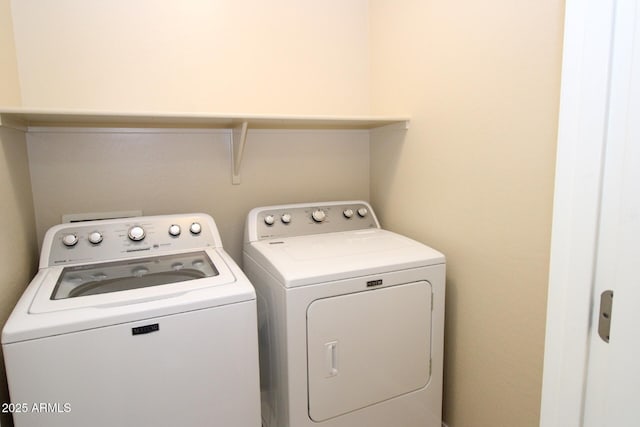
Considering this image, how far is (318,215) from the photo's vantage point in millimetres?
1968

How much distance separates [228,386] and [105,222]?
0.92m

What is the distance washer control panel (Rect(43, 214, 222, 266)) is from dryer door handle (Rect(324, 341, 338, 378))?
72cm

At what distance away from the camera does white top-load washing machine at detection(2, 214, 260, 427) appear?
3.26ft

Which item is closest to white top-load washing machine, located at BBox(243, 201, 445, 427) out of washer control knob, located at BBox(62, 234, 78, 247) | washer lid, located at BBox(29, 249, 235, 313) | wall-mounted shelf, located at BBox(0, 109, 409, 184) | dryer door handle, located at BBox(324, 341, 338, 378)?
dryer door handle, located at BBox(324, 341, 338, 378)

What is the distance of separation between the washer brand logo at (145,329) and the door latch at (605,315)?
108cm

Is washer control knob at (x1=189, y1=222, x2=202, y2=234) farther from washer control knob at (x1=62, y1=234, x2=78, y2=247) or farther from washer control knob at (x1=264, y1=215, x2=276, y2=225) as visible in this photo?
washer control knob at (x1=62, y1=234, x2=78, y2=247)

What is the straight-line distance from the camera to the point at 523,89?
1.27m

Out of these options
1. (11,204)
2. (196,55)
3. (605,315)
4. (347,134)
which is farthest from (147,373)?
(347,134)

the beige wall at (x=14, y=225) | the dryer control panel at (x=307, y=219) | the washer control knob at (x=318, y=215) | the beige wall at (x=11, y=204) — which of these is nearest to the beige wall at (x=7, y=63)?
the beige wall at (x=11, y=204)

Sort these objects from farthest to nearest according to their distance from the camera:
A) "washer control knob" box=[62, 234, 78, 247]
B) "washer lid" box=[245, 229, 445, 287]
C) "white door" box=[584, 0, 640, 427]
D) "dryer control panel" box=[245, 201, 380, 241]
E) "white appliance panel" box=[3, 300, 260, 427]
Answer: "dryer control panel" box=[245, 201, 380, 241]
"washer control knob" box=[62, 234, 78, 247]
"washer lid" box=[245, 229, 445, 287]
"white appliance panel" box=[3, 300, 260, 427]
"white door" box=[584, 0, 640, 427]

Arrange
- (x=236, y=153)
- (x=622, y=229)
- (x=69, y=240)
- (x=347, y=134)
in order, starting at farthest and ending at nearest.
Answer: (x=347, y=134), (x=236, y=153), (x=69, y=240), (x=622, y=229)

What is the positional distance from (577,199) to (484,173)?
0.84 meters

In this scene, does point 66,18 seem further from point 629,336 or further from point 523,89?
point 629,336

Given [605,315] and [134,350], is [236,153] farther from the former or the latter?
[605,315]
